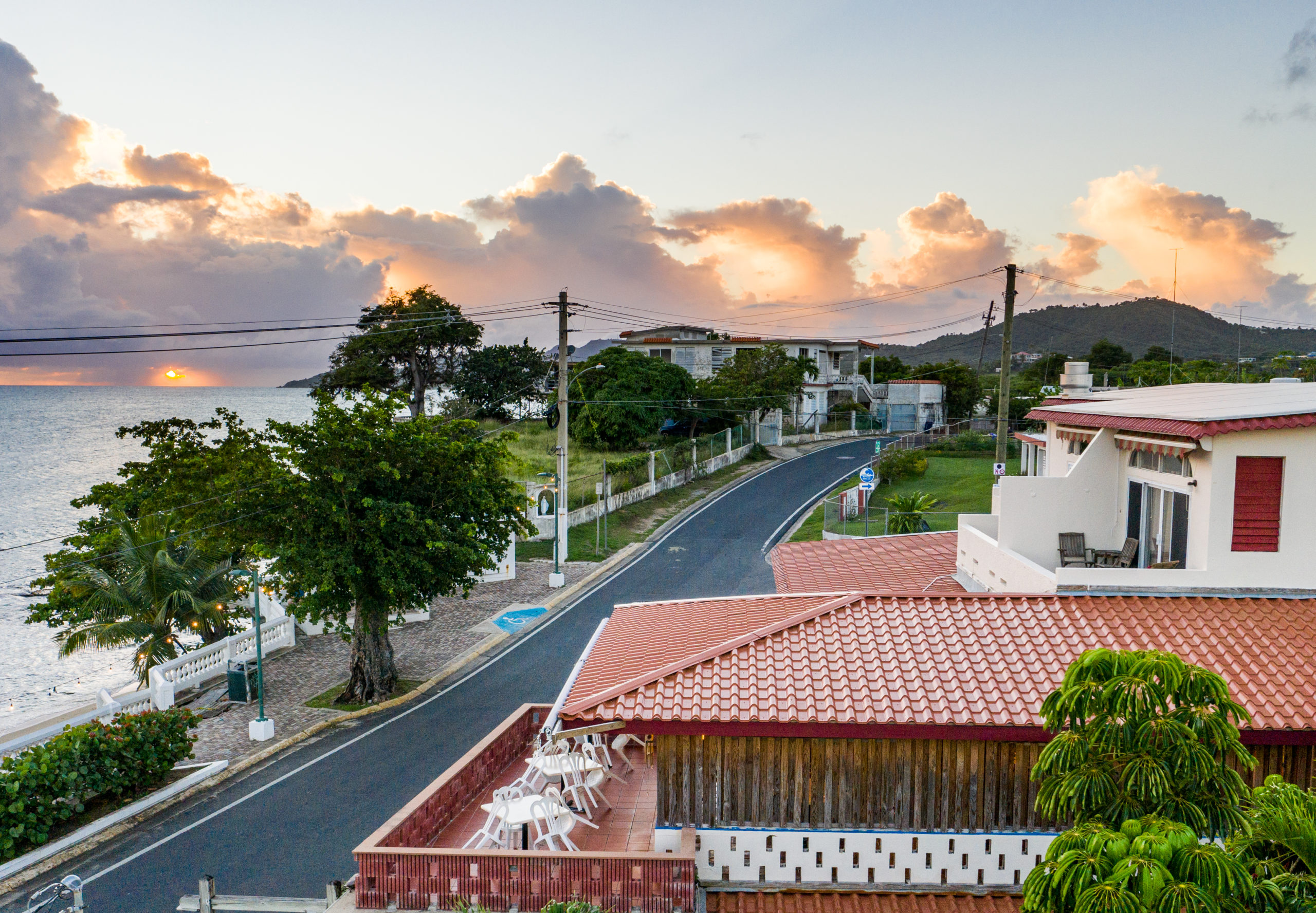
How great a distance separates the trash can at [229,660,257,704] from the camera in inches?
836

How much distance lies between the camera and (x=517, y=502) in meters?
22.4

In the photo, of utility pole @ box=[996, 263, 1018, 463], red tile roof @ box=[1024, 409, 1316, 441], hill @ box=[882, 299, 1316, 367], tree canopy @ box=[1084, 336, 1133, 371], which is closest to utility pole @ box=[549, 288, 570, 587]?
utility pole @ box=[996, 263, 1018, 463]

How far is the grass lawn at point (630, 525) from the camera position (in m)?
36.6

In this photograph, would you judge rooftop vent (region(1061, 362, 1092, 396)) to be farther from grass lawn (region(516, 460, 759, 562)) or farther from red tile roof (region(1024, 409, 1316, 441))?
grass lawn (region(516, 460, 759, 562))

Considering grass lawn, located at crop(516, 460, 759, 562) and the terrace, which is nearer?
the terrace

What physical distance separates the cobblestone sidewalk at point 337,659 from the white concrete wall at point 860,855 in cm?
1228

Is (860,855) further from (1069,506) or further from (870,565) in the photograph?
(870,565)

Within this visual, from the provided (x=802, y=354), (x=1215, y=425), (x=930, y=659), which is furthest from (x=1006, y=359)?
(x=802, y=354)

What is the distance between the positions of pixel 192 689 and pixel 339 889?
14963mm

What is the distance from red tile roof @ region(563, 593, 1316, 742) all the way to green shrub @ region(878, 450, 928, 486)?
111 ft

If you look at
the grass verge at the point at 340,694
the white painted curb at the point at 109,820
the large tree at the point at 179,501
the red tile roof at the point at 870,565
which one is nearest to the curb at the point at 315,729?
the white painted curb at the point at 109,820

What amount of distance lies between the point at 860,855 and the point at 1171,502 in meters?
7.56

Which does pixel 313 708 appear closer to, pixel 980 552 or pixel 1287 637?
pixel 980 552

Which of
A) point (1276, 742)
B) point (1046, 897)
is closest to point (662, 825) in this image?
point (1046, 897)
